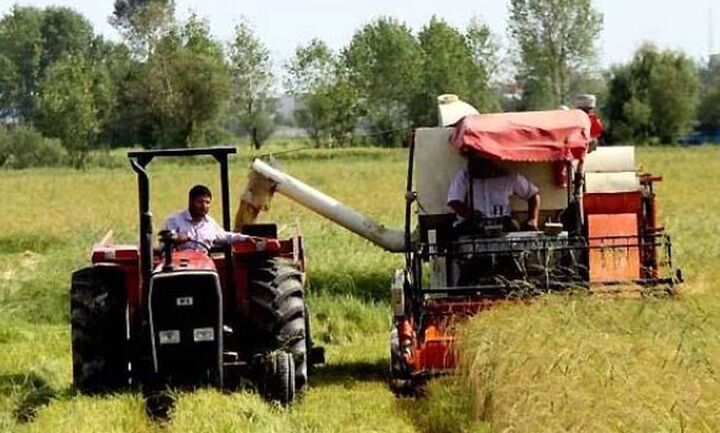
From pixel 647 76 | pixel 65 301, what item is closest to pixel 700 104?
pixel 647 76

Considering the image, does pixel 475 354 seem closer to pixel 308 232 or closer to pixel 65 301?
pixel 65 301

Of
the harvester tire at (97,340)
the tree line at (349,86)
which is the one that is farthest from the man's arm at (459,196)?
the tree line at (349,86)

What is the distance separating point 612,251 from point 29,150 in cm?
5845

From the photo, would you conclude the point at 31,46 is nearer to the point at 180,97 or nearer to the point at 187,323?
the point at 180,97

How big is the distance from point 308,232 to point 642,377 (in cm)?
1626

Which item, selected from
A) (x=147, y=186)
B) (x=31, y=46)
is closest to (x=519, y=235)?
(x=147, y=186)

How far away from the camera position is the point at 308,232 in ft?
76.3

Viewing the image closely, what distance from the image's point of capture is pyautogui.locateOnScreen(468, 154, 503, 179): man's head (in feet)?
41.7

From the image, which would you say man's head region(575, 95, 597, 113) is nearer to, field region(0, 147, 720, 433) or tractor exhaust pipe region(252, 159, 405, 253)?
field region(0, 147, 720, 433)

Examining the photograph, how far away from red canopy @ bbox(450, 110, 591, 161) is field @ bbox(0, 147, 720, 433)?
1.73 m

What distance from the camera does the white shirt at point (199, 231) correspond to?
10.7 m

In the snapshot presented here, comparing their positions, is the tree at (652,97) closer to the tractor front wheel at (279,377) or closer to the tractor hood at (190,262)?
the tractor hood at (190,262)

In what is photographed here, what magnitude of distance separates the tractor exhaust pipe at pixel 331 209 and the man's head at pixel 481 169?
2.10 meters

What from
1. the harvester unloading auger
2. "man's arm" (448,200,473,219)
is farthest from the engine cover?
"man's arm" (448,200,473,219)
